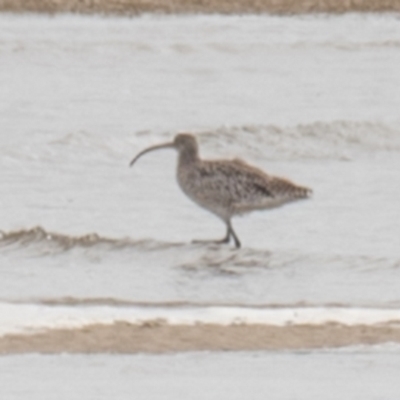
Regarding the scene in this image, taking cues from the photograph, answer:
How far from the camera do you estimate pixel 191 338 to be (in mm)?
10125

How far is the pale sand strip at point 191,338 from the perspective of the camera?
987 cm

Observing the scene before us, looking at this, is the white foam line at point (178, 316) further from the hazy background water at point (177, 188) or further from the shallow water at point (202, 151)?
the shallow water at point (202, 151)

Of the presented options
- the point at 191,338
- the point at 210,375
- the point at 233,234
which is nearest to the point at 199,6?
the point at 233,234

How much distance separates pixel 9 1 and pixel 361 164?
8732 mm

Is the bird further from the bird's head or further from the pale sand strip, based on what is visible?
the pale sand strip

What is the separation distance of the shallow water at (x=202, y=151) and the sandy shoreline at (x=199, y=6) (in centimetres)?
32

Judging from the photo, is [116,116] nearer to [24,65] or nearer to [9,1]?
[24,65]

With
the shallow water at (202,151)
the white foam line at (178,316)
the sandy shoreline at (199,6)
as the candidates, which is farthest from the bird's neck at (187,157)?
the sandy shoreline at (199,6)

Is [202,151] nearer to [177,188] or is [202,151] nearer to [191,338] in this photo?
[177,188]

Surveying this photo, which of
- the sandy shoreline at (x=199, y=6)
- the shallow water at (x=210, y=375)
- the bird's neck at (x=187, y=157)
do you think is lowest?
→ the sandy shoreline at (x=199, y=6)

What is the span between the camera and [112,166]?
16.8 m

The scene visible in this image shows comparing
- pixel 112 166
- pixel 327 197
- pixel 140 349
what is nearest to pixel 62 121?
pixel 112 166

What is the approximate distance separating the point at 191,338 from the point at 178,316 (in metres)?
0.80

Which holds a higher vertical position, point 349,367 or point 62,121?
point 349,367
